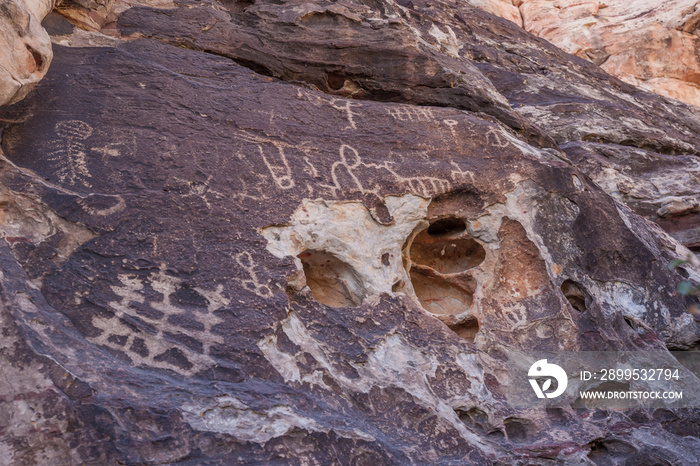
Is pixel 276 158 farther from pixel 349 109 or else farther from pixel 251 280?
pixel 251 280

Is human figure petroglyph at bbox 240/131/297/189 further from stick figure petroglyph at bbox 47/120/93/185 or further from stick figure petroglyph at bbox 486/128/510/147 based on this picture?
stick figure petroglyph at bbox 486/128/510/147

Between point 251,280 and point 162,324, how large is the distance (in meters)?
0.57

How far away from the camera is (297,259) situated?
11.8 ft

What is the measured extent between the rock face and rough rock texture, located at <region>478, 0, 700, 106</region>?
7699mm

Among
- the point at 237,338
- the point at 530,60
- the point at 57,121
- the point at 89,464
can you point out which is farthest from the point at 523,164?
the point at 530,60

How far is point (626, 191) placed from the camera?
→ 22.8 ft

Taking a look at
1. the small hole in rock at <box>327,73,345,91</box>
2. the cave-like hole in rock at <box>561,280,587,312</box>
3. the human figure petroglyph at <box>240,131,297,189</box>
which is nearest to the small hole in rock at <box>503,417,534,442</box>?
the cave-like hole in rock at <box>561,280,587,312</box>

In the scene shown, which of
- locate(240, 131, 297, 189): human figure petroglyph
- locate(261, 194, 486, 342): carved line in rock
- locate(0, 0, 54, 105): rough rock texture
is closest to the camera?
locate(0, 0, 54, 105): rough rock texture

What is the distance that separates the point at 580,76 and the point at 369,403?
7174 mm

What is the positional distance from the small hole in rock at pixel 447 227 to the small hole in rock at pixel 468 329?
2.45 ft

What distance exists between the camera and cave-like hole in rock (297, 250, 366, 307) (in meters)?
3.90

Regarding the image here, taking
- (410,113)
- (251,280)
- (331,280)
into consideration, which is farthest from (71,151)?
(410,113)

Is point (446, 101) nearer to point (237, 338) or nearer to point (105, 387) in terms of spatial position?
point (237, 338)

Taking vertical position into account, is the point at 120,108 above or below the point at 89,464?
above
